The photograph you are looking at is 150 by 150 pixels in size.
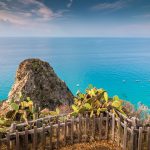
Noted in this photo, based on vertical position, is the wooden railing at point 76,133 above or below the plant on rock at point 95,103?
below

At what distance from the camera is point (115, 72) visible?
3730 inches

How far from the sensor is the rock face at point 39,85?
1596 cm

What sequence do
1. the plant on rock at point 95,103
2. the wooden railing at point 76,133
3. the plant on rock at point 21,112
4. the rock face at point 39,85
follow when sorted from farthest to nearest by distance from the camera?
the rock face at point 39,85
the plant on rock at point 95,103
the plant on rock at point 21,112
the wooden railing at point 76,133

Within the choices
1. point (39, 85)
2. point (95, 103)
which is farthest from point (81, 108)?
point (39, 85)

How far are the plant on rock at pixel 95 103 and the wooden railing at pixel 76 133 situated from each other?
0.99 ft

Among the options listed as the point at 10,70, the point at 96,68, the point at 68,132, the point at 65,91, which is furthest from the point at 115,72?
the point at 68,132

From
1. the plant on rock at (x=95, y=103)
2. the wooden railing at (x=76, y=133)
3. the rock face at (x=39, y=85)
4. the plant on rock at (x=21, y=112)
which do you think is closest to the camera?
the wooden railing at (x=76, y=133)

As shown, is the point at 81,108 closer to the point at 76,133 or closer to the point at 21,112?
the point at 76,133

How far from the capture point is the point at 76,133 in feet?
40.3

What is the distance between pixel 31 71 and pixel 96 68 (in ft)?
290

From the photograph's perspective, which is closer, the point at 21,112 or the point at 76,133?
the point at 76,133

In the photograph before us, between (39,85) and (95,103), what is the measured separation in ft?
15.5

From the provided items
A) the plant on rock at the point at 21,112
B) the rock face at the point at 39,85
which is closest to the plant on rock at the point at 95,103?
the plant on rock at the point at 21,112

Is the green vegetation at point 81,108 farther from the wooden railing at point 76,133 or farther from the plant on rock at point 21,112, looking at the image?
the wooden railing at point 76,133
